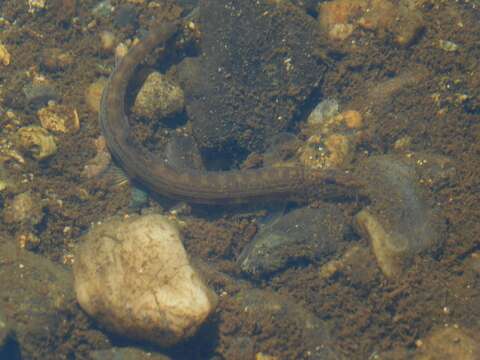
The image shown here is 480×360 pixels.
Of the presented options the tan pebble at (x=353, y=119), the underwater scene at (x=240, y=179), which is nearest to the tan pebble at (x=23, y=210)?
the underwater scene at (x=240, y=179)

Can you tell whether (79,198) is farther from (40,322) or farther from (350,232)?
(350,232)

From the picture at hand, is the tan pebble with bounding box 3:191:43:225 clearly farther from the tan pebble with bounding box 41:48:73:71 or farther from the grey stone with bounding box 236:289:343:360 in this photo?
the grey stone with bounding box 236:289:343:360

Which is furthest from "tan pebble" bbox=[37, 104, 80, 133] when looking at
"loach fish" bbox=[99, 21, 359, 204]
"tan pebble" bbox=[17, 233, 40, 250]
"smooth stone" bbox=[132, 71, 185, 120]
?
"tan pebble" bbox=[17, 233, 40, 250]

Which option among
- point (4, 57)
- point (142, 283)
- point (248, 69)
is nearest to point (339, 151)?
point (248, 69)

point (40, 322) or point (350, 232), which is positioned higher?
point (350, 232)

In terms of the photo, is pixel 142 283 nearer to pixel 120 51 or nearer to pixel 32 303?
pixel 32 303

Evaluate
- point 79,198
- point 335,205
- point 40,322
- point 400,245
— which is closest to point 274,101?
point 335,205
